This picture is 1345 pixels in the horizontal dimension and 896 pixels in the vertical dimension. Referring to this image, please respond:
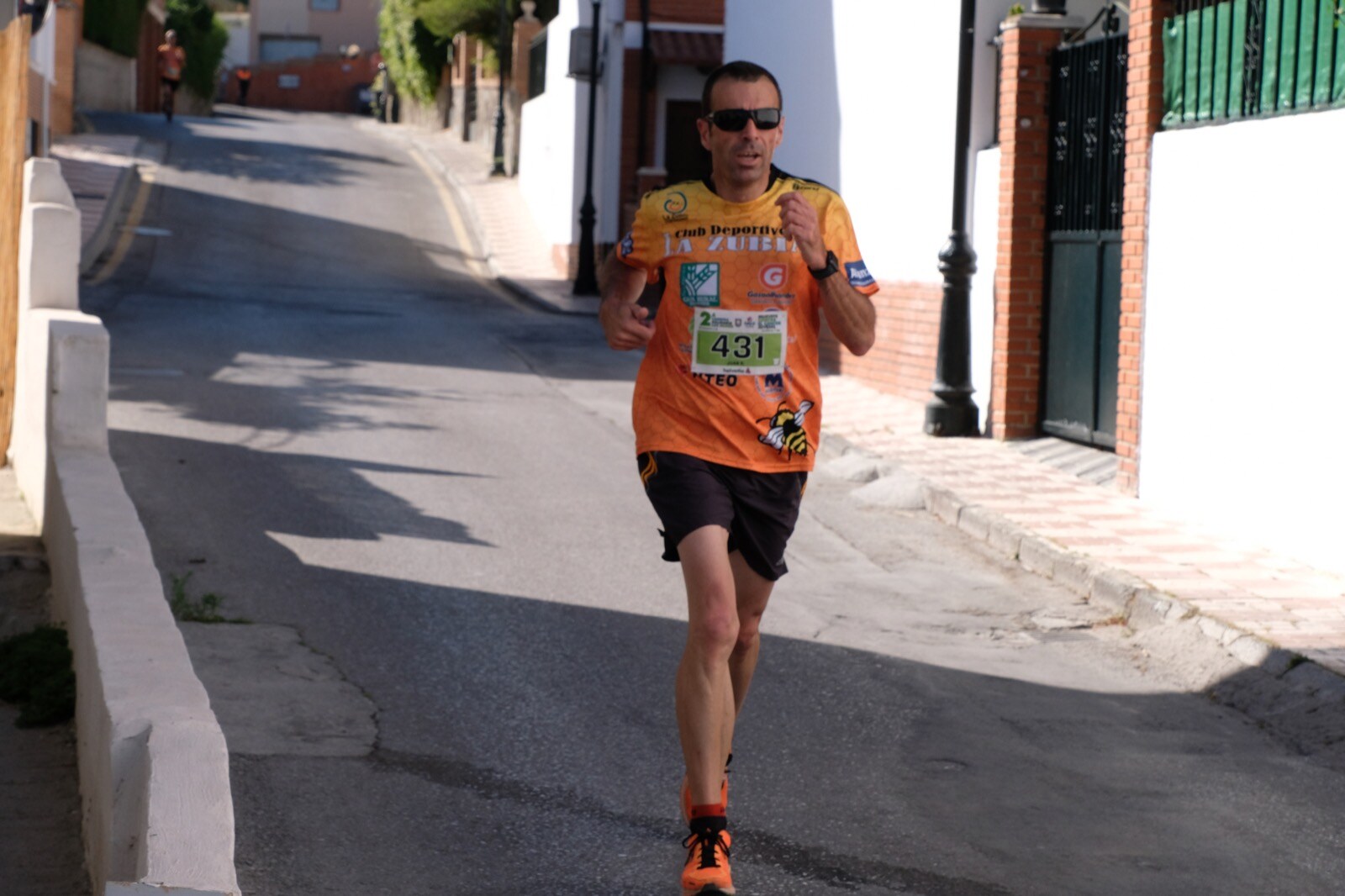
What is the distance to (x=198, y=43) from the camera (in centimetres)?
6144

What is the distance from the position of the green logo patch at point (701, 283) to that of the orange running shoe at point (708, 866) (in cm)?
129

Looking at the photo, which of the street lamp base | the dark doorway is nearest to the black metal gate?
the street lamp base

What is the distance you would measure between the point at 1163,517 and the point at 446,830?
617 cm

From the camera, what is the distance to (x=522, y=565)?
28.4ft

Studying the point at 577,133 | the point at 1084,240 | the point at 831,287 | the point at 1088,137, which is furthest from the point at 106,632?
the point at 577,133

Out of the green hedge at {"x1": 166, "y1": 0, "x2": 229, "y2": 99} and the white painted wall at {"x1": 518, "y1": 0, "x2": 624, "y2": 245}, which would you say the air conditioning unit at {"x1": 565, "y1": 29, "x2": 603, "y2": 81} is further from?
the green hedge at {"x1": 166, "y1": 0, "x2": 229, "y2": 99}

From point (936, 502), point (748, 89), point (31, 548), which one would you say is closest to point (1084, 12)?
point (936, 502)

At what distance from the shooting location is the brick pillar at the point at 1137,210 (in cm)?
1073

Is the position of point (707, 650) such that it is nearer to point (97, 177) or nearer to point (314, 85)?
point (97, 177)

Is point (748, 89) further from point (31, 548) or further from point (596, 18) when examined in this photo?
point (596, 18)

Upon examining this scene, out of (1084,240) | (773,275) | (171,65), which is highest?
(171,65)

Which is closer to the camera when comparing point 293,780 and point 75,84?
point 293,780

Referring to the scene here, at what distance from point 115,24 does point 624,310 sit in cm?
4760

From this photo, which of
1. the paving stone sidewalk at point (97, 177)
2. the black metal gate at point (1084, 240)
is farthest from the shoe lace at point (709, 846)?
the paving stone sidewalk at point (97, 177)
